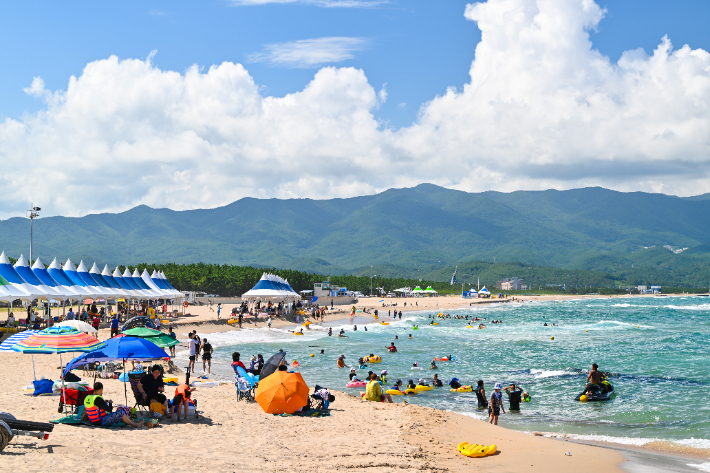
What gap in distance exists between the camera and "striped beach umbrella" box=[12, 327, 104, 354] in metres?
11.6

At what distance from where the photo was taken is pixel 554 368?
2683 centimetres

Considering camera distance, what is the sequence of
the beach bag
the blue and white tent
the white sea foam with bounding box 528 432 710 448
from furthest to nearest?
the blue and white tent → the beach bag → the white sea foam with bounding box 528 432 710 448

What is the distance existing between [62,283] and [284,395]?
23750 mm

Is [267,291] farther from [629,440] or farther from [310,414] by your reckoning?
[629,440]

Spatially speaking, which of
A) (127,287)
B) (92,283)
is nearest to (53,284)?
(92,283)

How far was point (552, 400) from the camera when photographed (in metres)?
19.6

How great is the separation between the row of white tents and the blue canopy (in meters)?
16.2

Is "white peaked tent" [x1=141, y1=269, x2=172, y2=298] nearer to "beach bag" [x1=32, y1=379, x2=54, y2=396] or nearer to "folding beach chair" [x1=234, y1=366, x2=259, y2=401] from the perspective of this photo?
"folding beach chair" [x1=234, y1=366, x2=259, y2=401]

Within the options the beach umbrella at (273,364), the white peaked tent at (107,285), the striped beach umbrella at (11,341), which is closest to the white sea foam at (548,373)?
the beach umbrella at (273,364)

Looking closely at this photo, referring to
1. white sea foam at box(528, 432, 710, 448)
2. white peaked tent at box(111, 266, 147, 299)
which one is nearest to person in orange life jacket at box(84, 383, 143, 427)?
white sea foam at box(528, 432, 710, 448)

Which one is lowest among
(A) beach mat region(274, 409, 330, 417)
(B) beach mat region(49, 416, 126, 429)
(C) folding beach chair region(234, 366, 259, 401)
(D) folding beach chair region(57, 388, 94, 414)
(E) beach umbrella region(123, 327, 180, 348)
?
(A) beach mat region(274, 409, 330, 417)

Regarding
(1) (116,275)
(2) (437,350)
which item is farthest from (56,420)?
(1) (116,275)

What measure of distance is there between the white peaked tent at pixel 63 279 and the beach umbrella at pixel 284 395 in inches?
892

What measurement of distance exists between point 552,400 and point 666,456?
6.72m
